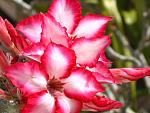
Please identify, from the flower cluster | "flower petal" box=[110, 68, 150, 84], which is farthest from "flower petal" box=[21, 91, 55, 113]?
"flower petal" box=[110, 68, 150, 84]

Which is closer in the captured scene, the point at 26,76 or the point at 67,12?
the point at 26,76

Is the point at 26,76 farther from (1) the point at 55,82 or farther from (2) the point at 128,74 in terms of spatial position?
(2) the point at 128,74

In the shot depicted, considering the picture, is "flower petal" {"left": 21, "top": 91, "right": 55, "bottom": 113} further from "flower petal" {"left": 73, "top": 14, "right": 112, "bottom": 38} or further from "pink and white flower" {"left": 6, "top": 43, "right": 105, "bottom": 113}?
"flower petal" {"left": 73, "top": 14, "right": 112, "bottom": 38}

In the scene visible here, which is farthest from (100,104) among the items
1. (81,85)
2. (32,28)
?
(32,28)

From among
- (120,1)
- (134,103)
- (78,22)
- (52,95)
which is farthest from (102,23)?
(120,1)

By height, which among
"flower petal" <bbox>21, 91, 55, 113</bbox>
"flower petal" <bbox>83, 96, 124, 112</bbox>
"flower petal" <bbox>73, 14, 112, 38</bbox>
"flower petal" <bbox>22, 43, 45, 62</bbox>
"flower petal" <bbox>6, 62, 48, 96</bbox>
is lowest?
"flower petal" <bbox>83, 96, 124, 112</bbox>

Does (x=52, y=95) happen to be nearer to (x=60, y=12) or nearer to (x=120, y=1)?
(x=60, y=12)

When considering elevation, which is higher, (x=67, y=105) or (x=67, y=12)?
(x=67, y=12)
